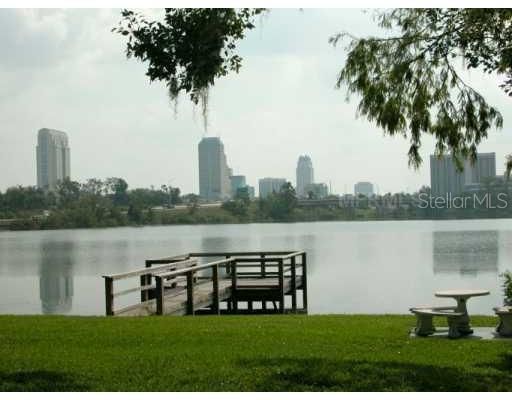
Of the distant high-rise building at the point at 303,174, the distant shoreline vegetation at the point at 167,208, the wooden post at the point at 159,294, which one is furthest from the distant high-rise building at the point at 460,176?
the distant high-rise building at the point at 303,174

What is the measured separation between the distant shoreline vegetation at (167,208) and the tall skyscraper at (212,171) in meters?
4.85

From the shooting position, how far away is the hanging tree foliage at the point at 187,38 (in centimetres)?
814

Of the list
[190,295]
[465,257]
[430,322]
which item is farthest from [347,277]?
[430,322]

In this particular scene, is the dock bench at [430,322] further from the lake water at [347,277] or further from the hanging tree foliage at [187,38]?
the lake water at [347,277]

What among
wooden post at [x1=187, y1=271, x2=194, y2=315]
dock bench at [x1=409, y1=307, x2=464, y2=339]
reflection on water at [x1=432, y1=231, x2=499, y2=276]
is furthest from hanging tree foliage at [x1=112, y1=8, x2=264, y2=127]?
reflection on water at [x1=432, y1=231, x2=499, y2=276]

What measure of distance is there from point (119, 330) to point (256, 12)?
5156mm

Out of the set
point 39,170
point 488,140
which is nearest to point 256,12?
point 488,140

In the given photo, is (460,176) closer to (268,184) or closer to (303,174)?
(303,174)

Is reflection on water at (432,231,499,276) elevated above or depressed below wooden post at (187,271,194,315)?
below

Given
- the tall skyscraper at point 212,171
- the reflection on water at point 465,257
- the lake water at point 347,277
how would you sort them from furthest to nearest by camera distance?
the tall skyscraper at point 212,171, the reflection on water at point 465,257, the lake water at point 347,277

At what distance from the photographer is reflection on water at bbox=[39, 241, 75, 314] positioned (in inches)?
1029

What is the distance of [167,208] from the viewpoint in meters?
141

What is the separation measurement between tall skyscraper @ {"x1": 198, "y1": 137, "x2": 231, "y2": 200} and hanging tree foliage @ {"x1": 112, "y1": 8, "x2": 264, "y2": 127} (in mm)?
104431

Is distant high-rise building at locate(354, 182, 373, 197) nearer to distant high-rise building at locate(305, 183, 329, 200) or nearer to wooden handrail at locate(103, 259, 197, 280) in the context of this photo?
distant high-rise building at locate(305, 183, 329, 200)
